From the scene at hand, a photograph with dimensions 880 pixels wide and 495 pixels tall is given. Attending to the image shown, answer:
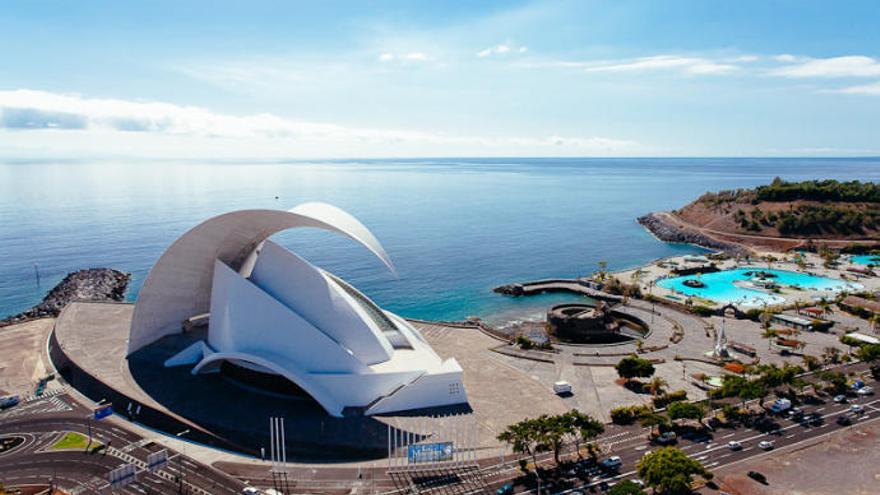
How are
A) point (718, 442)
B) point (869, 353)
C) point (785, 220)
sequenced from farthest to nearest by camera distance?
point (785, 220)
point (869, 353)
point (718, 442)

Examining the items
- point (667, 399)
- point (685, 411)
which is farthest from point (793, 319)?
point (685, 411)

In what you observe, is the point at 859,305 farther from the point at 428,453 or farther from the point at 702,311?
the point at 428,453

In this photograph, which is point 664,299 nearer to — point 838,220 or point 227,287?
point 227,287

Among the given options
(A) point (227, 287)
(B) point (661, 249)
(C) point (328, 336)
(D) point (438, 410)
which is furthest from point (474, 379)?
(B) point (661, 249)

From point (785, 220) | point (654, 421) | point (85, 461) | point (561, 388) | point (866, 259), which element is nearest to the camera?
point (85, 461)

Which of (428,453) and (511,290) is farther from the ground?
(428,453)

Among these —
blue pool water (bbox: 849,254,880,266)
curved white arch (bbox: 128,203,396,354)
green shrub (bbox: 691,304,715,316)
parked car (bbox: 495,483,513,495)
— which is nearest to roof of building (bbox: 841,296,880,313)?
green shrub (bbox: 691,304,715,316)

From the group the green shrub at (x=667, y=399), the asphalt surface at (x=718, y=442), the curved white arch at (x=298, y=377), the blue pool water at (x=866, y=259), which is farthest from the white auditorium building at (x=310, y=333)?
the blue pool water at (x=866, y=259)
